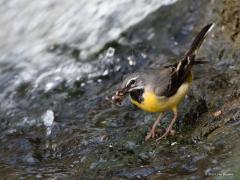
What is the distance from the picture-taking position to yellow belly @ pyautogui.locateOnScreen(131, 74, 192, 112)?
757 cm

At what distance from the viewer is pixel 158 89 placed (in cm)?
766

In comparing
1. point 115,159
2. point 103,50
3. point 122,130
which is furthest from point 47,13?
point 115,159

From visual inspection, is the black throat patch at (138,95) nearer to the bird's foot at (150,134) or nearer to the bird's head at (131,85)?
the bird's head at (131,85)

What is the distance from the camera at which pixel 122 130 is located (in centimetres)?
814

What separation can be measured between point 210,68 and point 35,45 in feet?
12.7

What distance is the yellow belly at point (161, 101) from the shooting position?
24.8ft

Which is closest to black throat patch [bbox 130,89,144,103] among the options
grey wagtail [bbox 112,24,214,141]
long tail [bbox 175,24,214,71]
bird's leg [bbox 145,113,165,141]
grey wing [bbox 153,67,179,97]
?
grey wagtail [bbox 112,24,214,141]

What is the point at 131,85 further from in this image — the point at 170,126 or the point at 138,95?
the point at 170,126

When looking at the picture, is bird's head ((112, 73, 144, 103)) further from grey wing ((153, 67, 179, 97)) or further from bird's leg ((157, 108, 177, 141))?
bird's leg ((157, 108, 177, 141))

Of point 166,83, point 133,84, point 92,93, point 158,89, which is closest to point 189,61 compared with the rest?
point 166,83

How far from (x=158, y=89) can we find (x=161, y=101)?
155 mm

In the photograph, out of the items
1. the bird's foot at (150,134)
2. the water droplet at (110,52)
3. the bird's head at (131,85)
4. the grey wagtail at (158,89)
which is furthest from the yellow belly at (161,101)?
the water droplet at (110,52)

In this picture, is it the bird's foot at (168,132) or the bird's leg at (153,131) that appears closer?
the bird's foot at (168,132)

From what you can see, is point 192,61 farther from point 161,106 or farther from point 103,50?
point 103,50
